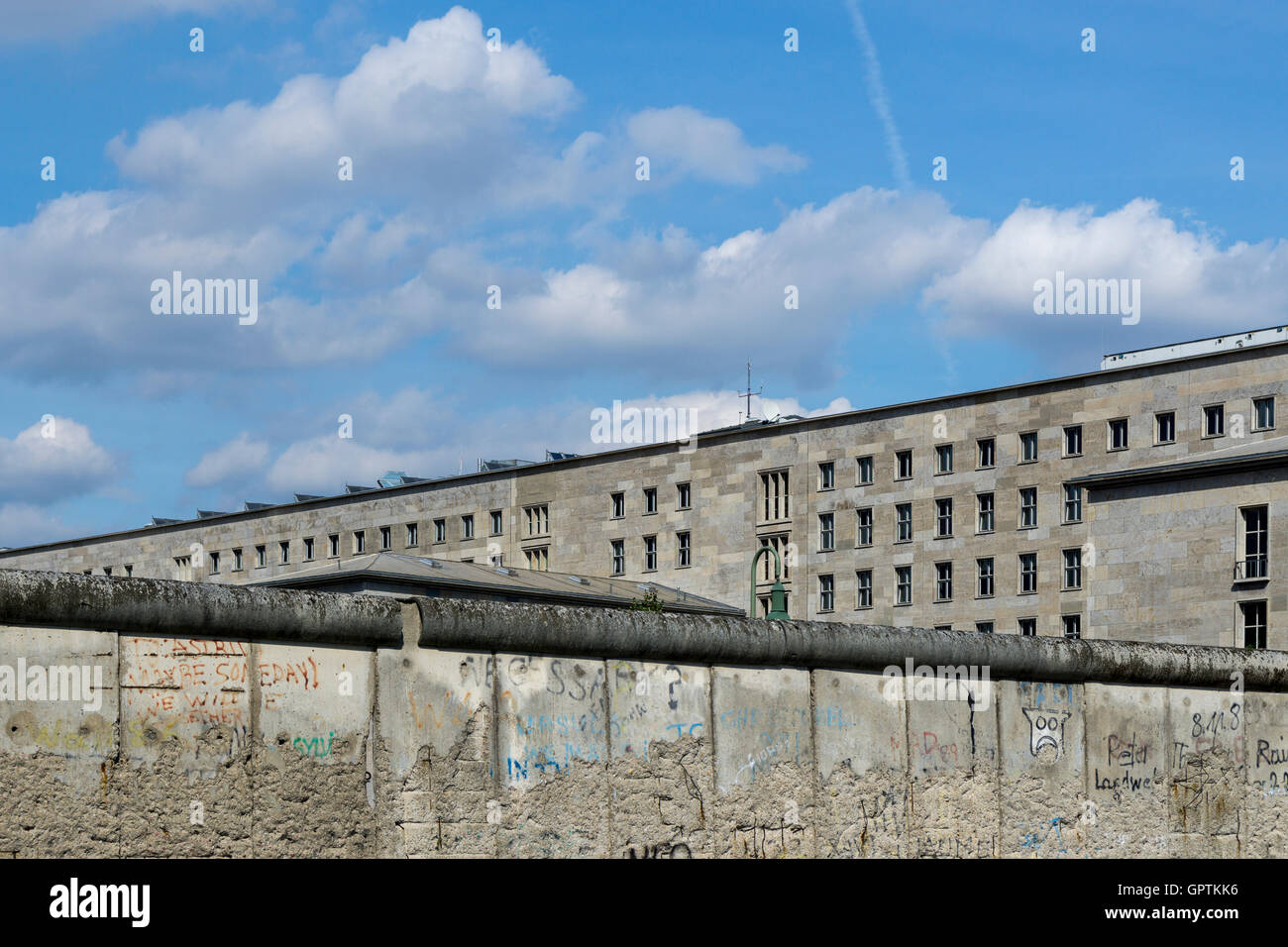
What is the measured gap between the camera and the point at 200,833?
8.40 m

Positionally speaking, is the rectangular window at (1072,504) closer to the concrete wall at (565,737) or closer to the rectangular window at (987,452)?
the rectangular window at (987,452)

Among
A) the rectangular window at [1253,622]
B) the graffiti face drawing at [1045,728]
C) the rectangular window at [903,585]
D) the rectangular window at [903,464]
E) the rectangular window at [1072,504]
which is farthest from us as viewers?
the rectangular window at [903,464]

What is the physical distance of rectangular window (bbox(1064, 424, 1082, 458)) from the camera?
86.1m

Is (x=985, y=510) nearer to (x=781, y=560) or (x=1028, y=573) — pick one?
(x=1028, y=573)

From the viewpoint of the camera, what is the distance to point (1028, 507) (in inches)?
3442

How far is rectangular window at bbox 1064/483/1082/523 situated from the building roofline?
511cm

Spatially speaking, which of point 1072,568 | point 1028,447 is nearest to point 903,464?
point 1028,447

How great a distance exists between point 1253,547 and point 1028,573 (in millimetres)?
26056

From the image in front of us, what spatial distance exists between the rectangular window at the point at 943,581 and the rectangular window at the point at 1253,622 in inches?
1074

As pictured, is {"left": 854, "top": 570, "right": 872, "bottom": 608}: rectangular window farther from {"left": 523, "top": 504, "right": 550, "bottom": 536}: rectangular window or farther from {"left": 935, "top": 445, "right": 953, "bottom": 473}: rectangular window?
{"left": 523, "top": 504, "right": 550, "bottom": 536}: rectangular window

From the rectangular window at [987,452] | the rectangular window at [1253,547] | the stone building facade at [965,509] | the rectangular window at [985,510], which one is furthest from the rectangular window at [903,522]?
the rectangular window at [1253,547]

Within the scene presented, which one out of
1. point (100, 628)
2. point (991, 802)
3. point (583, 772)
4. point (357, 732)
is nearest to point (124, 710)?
point (100, 628)

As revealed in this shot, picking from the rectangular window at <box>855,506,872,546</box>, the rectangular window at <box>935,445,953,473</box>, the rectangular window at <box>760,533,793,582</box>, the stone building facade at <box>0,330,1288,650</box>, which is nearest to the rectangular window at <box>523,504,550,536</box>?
the stone building facade at <box>0,330,1288,650</box>

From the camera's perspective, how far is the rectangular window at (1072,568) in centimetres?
8531
